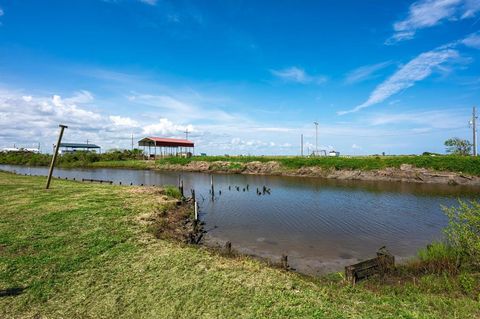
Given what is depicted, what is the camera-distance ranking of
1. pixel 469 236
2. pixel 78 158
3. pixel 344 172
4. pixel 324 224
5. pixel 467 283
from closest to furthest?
pixel 467 283, pixel 469 236, pixel 324 224, pixel 344 172, pixel 78 158

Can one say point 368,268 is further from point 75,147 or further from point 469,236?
point 75,147

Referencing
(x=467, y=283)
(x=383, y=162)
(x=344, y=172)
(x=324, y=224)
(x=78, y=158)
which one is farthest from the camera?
(x=78, y=158)

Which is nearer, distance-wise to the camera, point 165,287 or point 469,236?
point 165,287

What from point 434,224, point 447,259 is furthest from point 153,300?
point 434,224

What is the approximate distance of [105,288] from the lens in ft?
24.1

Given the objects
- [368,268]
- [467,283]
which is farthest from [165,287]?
[467,283]

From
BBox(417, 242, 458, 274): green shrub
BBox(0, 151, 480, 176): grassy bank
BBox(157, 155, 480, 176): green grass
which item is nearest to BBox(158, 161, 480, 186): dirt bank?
BBox(0, 151, 480, 176): grassy bank

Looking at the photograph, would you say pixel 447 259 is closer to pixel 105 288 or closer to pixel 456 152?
pixel 105 288

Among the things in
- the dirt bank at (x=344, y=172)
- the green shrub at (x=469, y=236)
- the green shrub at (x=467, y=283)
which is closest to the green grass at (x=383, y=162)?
the dirt bank at (x=344, y=172)

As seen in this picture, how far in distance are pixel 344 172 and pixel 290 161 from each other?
12705 millimetres

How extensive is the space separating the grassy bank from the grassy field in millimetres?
46695

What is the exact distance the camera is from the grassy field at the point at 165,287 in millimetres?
6402

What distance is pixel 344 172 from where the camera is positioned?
53.4 meters

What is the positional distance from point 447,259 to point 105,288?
11381 millimetres
